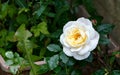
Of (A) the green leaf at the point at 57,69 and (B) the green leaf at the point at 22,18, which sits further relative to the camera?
(B) the green leaf at the point at 22,18

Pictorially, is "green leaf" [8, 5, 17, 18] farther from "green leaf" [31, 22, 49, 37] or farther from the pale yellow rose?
the pale yellow rose

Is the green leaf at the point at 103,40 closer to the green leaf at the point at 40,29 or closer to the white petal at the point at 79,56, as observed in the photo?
the white petal at the point at 79,56

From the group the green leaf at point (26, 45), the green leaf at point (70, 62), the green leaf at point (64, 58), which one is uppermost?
the green leaf at point (64, 58)

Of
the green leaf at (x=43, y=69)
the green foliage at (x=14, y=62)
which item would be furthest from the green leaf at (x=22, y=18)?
the green leaf at (x=43, y=69)

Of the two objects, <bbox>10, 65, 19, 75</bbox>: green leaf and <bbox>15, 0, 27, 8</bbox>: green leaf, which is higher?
<bbox>15, 0, 27, 8</bbox>: green leaf

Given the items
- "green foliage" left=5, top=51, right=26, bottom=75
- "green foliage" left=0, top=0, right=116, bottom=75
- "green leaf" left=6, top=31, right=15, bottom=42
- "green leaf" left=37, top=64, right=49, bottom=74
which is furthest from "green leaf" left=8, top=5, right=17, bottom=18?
"green leaf" left=37, top=64, right=49, bottom=74

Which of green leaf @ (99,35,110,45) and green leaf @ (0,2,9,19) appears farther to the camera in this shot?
green leaf @ (0,2,9,19)

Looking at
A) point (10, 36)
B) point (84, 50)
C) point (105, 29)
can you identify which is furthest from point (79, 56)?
point (10, 36)

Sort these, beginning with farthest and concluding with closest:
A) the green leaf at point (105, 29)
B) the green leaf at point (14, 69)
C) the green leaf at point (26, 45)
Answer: the green leaf at point (26, 45) → the green leaf at point (14, 69) → the green leaf at point (105, 29)
